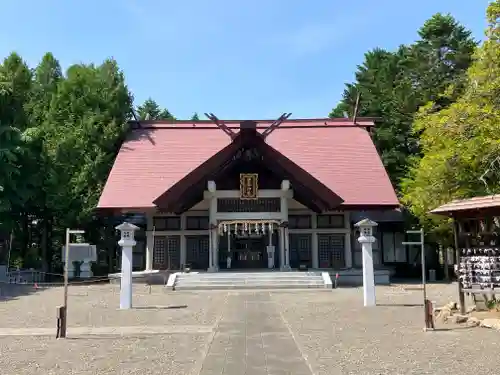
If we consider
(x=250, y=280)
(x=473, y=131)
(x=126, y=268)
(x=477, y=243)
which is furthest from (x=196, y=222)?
(x=477, y=243)

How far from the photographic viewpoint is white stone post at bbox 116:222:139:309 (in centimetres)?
1342

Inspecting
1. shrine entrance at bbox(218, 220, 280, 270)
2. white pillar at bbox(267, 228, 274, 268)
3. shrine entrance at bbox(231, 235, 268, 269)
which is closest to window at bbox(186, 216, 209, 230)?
shrine entrance at bbox(218, 220, 280, 270)

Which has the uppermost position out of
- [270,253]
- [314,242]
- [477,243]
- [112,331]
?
[314,242]

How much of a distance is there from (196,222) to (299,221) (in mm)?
4962

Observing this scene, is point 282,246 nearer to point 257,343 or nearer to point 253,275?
point 253,275

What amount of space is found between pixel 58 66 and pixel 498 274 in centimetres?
4508

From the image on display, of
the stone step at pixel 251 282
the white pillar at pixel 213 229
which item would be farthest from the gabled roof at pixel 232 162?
the stone step at pixel 251 282

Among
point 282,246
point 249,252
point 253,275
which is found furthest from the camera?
point 249,252

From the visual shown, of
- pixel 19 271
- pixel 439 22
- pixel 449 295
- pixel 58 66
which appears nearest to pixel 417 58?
pixel 439 22

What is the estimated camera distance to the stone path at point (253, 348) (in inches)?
253

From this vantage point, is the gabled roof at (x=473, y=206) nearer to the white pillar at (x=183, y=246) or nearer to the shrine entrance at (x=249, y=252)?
the shrine entrance at (x=249, y=252)

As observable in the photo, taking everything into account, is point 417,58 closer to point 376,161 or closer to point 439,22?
point 439,22

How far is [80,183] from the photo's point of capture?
26500 mm

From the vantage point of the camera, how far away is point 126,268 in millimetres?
13617
